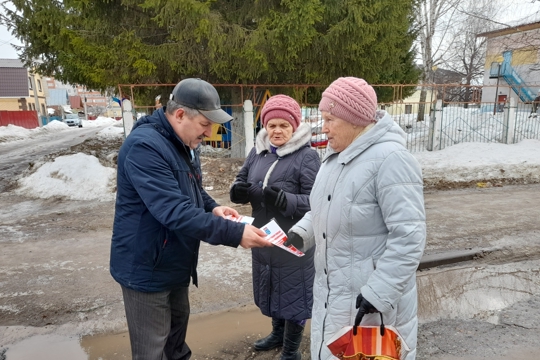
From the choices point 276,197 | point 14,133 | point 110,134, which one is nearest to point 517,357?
point 276,197

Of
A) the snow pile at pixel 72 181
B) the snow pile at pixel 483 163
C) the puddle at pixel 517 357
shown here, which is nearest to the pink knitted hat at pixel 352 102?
the puddle at pixel 517 357

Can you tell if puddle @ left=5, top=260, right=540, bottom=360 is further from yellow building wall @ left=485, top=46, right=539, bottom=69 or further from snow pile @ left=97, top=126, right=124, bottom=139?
snow pile @ left=97, top=126, right=124, bottom=139

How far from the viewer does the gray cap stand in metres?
2.11

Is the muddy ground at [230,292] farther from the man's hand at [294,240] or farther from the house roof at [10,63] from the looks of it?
the house roof at [10,63]

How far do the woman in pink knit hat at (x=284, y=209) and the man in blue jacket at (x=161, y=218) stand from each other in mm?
585

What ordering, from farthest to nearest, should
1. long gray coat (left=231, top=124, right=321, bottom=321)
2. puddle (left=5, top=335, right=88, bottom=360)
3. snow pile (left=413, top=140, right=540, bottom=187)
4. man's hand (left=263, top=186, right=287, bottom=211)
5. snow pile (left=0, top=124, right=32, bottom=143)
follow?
snow pile (left=0, top=124, right=32, bottom=143), snow pile (left=413, top=140, right=540, bottom=187), puddle (left=5, top=335, right=88, bottom=360), long gray coat (left=231, top=124, right=321, bottom=321), man's hand (left=263, top=186, right=287, bottom=211)

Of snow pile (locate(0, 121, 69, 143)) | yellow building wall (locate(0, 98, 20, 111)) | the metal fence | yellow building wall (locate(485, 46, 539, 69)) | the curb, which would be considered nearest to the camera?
the curb

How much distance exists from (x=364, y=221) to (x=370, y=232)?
64 mm

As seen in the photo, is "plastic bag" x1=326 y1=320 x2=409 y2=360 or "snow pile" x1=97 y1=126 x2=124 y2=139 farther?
"snow pile" x1=97 y1=126 x2=124 y2=139

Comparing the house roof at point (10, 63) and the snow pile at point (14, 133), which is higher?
the house roof at point (10, 63)

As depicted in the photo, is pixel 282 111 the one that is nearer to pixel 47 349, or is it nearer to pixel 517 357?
pixel 517 357

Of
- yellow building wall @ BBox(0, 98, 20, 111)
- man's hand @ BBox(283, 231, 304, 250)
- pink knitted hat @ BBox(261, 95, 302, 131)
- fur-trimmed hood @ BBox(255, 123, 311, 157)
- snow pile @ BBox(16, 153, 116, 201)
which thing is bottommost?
snow pile @ BBox(16, 153, 116, 201)

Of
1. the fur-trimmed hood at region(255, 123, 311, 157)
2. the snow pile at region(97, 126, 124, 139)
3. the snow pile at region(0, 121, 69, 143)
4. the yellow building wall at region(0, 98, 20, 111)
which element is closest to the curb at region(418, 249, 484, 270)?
the fur-trimmed hood at region(255, 123, 311, 157)

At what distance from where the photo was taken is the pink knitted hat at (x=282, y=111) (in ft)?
9.16
